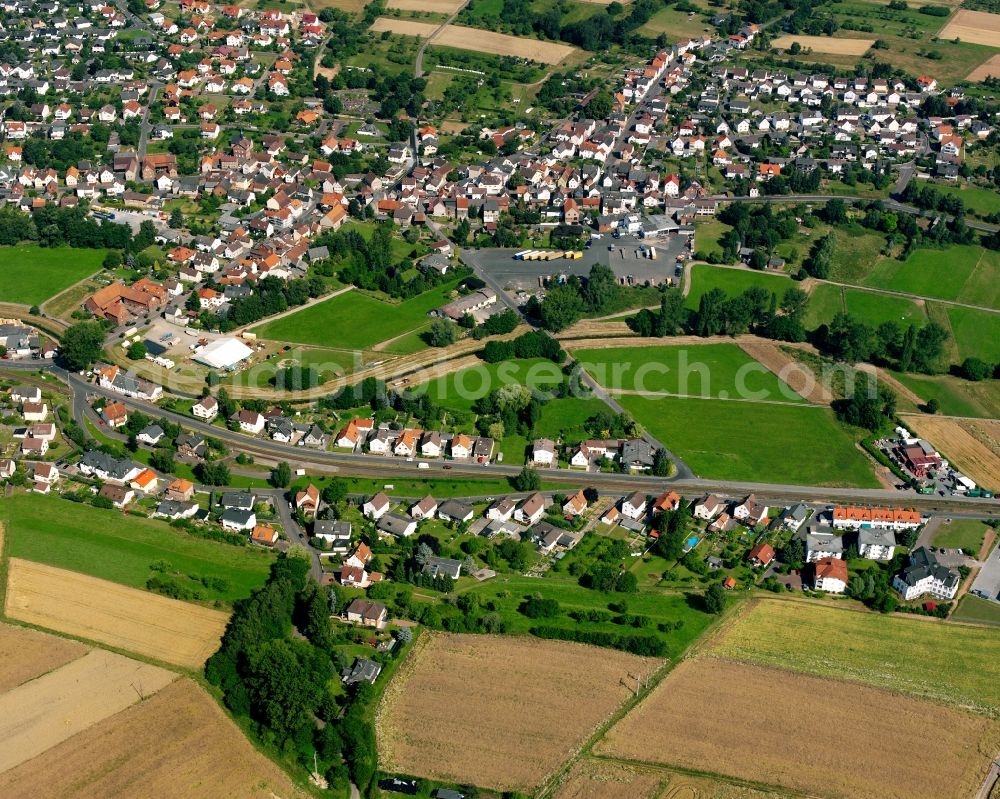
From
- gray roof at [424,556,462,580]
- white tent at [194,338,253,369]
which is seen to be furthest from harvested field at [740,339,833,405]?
white tent at [194,338,253,369]

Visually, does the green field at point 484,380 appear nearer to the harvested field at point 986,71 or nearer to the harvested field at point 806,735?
the harvested field at point 806,735

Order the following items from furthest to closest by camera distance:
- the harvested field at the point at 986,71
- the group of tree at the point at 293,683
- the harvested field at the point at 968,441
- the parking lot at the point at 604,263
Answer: the harvested field at the point at 986,71
the parking lot at the point at 604,263
the harvested field at the point at 968,441
the group of tree at the point at 293,683

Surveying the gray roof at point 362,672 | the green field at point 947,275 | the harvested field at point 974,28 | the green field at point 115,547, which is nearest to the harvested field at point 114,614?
the green field at point 115,547

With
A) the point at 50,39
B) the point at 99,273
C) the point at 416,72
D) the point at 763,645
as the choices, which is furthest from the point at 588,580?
the point at 50,39

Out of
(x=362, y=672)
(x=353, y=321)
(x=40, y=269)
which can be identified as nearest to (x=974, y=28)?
(x=353, y=321)

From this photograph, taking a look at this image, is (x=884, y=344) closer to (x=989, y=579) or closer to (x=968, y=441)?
Answer: (x=968, y=441)
